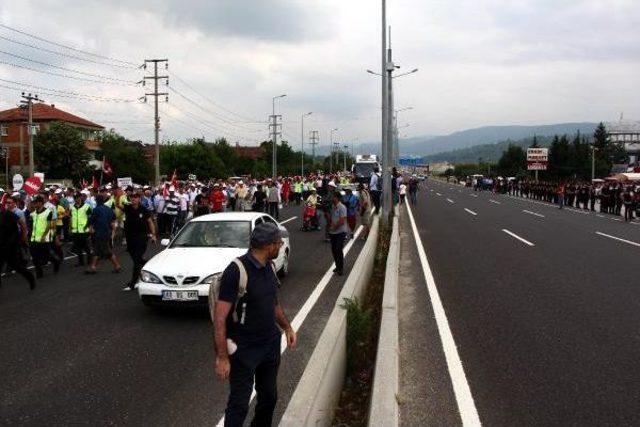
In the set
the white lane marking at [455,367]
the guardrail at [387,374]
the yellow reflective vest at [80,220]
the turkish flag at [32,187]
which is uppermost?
the turkish flag at [32,187]

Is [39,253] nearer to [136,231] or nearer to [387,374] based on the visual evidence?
[136,231]

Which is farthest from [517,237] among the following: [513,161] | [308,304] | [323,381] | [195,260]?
[513,161]

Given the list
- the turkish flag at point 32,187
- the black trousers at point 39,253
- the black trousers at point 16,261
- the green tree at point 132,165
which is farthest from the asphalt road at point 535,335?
the green tree at point 132,165

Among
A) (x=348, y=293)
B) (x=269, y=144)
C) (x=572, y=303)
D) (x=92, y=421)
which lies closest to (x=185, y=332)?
(x=348, y=293)

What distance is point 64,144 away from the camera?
6456 cm

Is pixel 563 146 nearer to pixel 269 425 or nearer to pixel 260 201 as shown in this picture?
pixel 260 201

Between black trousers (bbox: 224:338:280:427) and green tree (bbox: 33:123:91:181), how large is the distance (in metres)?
64.9

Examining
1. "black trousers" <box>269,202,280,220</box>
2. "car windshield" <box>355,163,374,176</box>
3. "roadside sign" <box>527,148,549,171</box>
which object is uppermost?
"roadside sign" <box>527,148,549,171</box>

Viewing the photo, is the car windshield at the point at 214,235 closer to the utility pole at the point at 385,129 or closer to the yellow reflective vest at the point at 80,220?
the yellow reflective vest at the point at 80,220

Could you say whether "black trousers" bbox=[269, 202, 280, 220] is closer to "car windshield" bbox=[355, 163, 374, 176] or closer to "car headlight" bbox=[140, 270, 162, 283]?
"car headlight" bbox=[140, 270, 162, 283]

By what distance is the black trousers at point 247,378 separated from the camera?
4.00 m

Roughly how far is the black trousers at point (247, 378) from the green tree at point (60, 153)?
6490 centimetres

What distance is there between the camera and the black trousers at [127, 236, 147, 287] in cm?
1084

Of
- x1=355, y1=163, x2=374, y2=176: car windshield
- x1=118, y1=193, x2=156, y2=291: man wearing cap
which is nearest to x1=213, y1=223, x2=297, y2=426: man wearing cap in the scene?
x1=118, y1=193, x2=156, y2=291: man wearing cap
